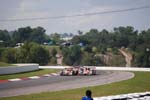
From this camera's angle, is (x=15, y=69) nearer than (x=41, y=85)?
No

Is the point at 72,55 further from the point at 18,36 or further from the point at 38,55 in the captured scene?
the point at 18,36

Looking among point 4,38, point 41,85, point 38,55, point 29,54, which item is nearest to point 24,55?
point 29,54

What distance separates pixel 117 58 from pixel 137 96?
98.5 meters

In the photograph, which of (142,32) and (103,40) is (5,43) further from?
(142,32)

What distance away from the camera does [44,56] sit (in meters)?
87.1

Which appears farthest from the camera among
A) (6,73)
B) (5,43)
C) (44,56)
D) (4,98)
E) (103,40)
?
(103,40)

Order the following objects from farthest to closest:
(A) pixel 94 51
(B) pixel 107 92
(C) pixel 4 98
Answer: (A) pixel 94 51
(B) pixel 107 92
(C) pixel 4 98

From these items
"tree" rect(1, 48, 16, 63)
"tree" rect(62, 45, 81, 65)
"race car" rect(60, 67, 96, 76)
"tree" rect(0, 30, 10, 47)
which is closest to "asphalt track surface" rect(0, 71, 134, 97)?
"race car" rect(60, 67, 96, 76)

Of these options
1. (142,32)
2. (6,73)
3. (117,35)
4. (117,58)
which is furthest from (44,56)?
(117,35)

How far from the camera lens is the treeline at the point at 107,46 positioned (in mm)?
90681

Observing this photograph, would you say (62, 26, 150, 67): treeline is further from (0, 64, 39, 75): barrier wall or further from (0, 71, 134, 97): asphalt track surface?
(0, 71, 134, 97): asphalt track surface

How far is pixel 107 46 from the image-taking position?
120 meters

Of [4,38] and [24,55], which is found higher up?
[4,38]

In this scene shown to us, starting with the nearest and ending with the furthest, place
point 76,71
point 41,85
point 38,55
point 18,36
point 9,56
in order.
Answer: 1. point 41,85
2. point 76,71
3. point 9,56
4. point 38,55
5. point 18,36
